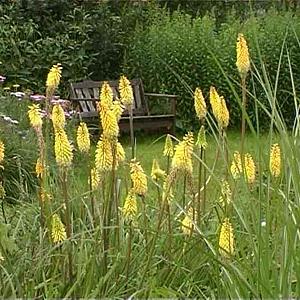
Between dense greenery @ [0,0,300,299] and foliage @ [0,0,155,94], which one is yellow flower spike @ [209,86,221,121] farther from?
foliage @ [0,0,155,94]

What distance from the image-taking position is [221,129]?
112 inches

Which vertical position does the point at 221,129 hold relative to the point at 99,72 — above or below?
above

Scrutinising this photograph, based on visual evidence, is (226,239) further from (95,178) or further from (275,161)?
(95,178)

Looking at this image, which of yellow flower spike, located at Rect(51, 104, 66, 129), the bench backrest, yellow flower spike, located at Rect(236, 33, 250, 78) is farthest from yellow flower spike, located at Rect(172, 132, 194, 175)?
the bench backrest

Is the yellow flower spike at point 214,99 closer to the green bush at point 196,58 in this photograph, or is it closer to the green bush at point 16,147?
the green bush at point 16,147

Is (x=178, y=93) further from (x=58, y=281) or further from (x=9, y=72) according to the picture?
(x=58, y=281)

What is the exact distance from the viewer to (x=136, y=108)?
10.8 metres

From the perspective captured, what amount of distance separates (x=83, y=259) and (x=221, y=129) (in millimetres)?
648

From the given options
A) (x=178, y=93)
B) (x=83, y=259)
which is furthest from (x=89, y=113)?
(x=83, y=259)

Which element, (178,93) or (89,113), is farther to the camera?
(178,93)

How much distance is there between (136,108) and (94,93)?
1.94ft

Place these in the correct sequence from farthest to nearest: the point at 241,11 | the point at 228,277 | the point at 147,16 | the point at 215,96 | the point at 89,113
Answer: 1. the point at 241,11
2. the point at 147,16
3. the point at 89,113
4. the point at 215,96
5. the point at 228,277

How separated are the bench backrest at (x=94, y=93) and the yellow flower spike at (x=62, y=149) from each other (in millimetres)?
7485

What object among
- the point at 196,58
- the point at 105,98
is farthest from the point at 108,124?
the point at 196,58
